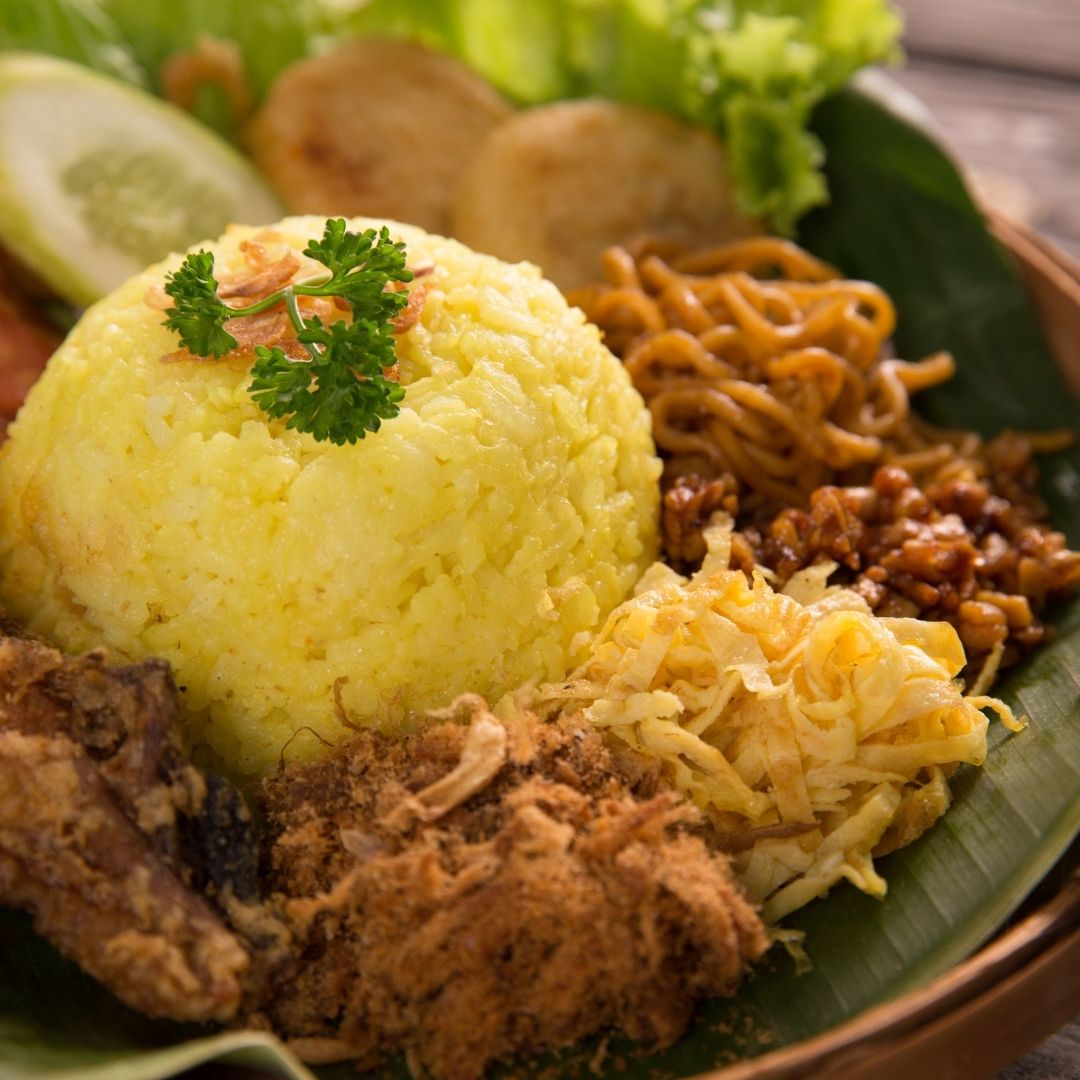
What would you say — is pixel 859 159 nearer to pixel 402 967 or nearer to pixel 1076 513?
pixel 1076 513

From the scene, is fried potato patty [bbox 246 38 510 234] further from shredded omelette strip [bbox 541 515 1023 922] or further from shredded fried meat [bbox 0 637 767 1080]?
shredded fried meat [bbox 0 637 767 1080]

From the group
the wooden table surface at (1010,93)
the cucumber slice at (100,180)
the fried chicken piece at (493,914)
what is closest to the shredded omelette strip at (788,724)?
the fried chicken piece at (493,914)

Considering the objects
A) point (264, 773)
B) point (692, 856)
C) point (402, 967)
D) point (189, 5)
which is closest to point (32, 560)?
point (264, 773)

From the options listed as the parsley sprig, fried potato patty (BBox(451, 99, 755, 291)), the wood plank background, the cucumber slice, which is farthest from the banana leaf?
the wood plank background

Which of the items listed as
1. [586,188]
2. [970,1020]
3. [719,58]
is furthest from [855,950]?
[719,58]

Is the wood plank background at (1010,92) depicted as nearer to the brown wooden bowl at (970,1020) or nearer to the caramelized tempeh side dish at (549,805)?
the caramelized tempeh side dish at (549,805)

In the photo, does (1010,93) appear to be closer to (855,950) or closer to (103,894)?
(855,950)
